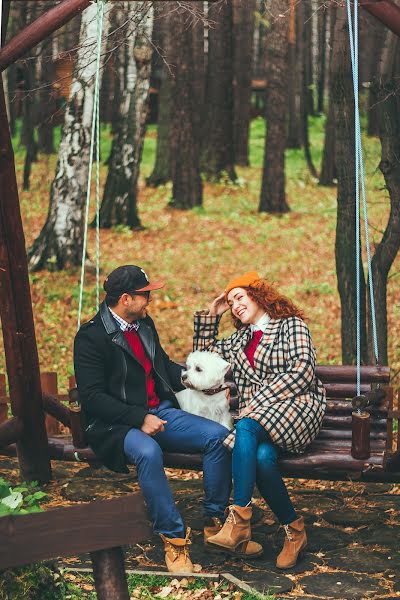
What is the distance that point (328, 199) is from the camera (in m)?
19.1

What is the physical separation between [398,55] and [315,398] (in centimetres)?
390

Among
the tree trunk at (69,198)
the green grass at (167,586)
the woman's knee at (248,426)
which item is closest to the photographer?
the green grass at (167,586)

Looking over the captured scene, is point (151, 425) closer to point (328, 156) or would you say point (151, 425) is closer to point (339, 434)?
point (339, 434)

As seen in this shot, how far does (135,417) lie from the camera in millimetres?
5430

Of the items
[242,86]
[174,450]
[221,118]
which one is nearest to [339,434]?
[174,450]

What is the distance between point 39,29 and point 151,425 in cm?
232

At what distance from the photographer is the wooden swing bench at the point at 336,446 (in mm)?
5406

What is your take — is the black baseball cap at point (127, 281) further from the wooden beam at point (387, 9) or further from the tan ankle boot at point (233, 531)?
the wooden beam at point (387, 9)

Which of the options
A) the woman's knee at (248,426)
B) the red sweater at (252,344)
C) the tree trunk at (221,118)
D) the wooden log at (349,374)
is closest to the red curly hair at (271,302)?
the red sweater at (252,344)

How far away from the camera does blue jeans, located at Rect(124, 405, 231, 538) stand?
527 centimetres

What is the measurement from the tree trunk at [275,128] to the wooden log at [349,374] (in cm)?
1158

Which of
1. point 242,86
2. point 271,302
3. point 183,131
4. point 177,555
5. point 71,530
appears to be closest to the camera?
point 71,530

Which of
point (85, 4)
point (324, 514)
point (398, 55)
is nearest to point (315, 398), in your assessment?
point (324, 514)

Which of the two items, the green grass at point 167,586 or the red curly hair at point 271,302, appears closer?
the green grass at point 167,586
